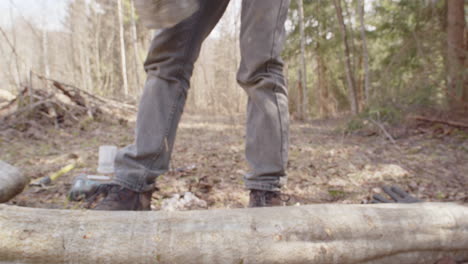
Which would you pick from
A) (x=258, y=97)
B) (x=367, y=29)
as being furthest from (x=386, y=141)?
(x=367, y=29)

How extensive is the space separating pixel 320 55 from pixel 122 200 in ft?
38.8

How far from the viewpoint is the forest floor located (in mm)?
2008

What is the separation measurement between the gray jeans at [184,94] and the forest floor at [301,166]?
1.54ft

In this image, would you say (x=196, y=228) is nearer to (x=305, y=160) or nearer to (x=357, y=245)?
(x=357, y=245)

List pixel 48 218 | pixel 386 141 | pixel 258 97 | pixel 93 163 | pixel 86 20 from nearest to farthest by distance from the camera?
1. pixel 48 218
2. pixel 258 97
3. pixel 93 163
4. pixel 386 141
5. pixel 86 20

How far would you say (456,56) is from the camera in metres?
4.49

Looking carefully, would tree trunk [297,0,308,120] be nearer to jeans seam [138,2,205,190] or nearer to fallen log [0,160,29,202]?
jeans seam [138,2,205,190]

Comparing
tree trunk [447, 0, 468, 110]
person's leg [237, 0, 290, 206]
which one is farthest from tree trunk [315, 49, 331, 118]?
person's leg [237, 0, 290, 206]

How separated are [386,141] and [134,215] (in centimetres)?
415

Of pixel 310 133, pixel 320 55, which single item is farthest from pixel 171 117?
pixel 320 55

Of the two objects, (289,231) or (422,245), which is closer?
(289,231)

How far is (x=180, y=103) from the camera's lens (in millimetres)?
1510

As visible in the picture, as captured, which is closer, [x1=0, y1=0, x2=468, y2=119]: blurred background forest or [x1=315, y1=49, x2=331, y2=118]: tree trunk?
[x1=0, y1=0, x2=468, y2=119]: blurred background forest

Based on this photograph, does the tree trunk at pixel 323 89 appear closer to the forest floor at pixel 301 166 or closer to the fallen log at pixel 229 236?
the forest floor at pixel 301 166
